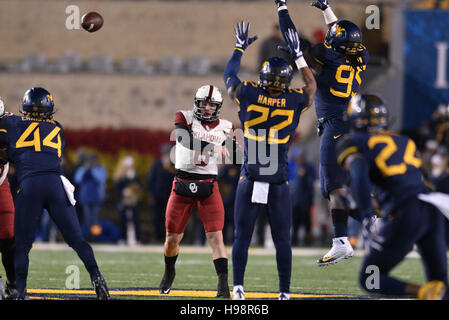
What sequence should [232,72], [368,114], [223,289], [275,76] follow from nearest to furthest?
[368,114]
[275,76]
[232,72]
[223,289]

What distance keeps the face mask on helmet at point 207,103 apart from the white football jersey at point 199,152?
0.29ft

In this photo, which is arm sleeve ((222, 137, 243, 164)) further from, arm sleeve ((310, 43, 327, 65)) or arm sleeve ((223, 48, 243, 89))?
arm sleeve ((310, 43, 327, 65))

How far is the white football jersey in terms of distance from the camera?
28.0ft

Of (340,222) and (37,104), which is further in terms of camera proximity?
(340,222)

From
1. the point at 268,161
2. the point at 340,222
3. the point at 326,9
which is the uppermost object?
the point at 326,9

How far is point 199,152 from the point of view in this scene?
335 inches

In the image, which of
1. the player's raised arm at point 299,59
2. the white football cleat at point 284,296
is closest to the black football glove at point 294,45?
the player's raised arm at point 299,59

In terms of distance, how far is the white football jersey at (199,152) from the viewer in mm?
8523

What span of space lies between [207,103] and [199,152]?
0.52 m

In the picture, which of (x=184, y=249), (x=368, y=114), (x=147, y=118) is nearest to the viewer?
(x=368, y=114)

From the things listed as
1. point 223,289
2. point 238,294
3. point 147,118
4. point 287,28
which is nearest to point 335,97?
point 287,28

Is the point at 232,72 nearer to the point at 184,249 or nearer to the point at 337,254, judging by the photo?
the point at 337,254

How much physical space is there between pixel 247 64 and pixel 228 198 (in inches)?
396

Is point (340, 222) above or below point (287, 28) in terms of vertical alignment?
below
